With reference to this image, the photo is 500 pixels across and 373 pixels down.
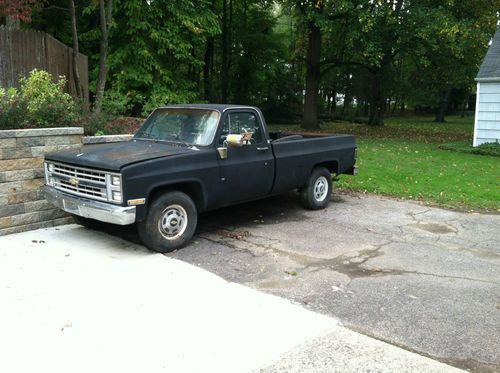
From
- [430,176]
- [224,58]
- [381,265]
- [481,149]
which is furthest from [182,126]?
[224,58]

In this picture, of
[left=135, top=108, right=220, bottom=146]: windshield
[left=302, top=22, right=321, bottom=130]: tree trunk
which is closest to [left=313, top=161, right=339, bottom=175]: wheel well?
[left=135, top=108, right=220, bottom=146]: windshield

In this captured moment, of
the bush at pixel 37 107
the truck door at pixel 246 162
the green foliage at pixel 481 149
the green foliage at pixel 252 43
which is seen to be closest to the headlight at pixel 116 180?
the truck door at pixel 246 162

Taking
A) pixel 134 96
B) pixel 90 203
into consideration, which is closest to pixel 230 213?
pixel 90 203

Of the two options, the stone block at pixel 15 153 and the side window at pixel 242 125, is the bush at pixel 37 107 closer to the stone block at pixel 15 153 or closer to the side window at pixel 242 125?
the stone block at pixel 15 153

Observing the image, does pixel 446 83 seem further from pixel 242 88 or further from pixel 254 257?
pixel 254 257

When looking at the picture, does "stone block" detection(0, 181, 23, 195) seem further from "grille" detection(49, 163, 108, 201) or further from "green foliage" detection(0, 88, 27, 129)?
"green foliage" detection(0, 88, 27, 129)

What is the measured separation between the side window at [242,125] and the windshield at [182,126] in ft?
0.62

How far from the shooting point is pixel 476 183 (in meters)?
10.9

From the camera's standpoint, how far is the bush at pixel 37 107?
6.90 m

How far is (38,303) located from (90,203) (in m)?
1.58

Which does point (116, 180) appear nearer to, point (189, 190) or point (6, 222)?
point (189, 190)

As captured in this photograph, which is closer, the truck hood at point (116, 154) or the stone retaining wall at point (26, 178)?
the truck hood at point (116, 154)

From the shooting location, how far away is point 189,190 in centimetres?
640

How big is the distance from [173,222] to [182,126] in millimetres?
1511
